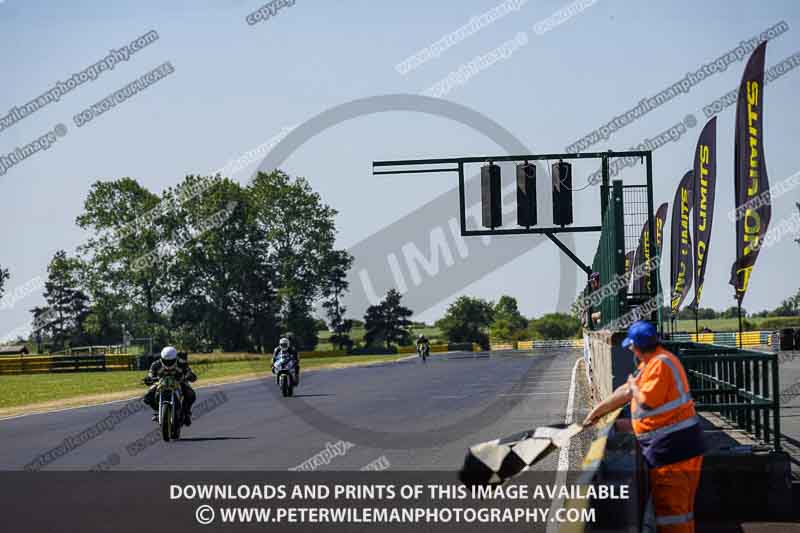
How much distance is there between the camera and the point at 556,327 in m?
174

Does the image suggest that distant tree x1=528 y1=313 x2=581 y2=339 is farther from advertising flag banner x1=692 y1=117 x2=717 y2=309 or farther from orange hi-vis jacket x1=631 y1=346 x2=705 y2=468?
orange hi-vis jacket x1=631 y1=346 x2=705 y2=468

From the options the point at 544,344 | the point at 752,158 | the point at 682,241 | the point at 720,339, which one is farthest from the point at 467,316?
the point at 752,158

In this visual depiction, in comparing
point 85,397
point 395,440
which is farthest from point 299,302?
point 395,440

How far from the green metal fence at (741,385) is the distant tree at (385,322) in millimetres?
107306

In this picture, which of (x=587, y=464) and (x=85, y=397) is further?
(x=85, y=397)

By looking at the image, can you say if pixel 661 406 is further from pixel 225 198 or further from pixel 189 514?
pixel 225 198

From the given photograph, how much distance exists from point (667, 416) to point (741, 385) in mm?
4903

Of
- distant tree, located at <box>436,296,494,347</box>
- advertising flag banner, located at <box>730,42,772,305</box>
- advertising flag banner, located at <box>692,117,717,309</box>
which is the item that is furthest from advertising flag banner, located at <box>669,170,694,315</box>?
distant tree, located at <box>436,296,494,347</box>

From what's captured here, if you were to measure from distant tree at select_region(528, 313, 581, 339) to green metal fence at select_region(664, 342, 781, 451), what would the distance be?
149 metres

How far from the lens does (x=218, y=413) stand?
23.9 metres

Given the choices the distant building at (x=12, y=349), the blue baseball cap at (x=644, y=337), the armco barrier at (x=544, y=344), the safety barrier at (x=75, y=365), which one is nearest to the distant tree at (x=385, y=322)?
the armco barrier at (x=544, y=344)

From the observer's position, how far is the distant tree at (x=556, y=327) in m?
170

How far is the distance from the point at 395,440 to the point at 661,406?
922 centimetres

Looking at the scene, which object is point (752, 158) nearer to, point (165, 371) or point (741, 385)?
point (741, 385)
